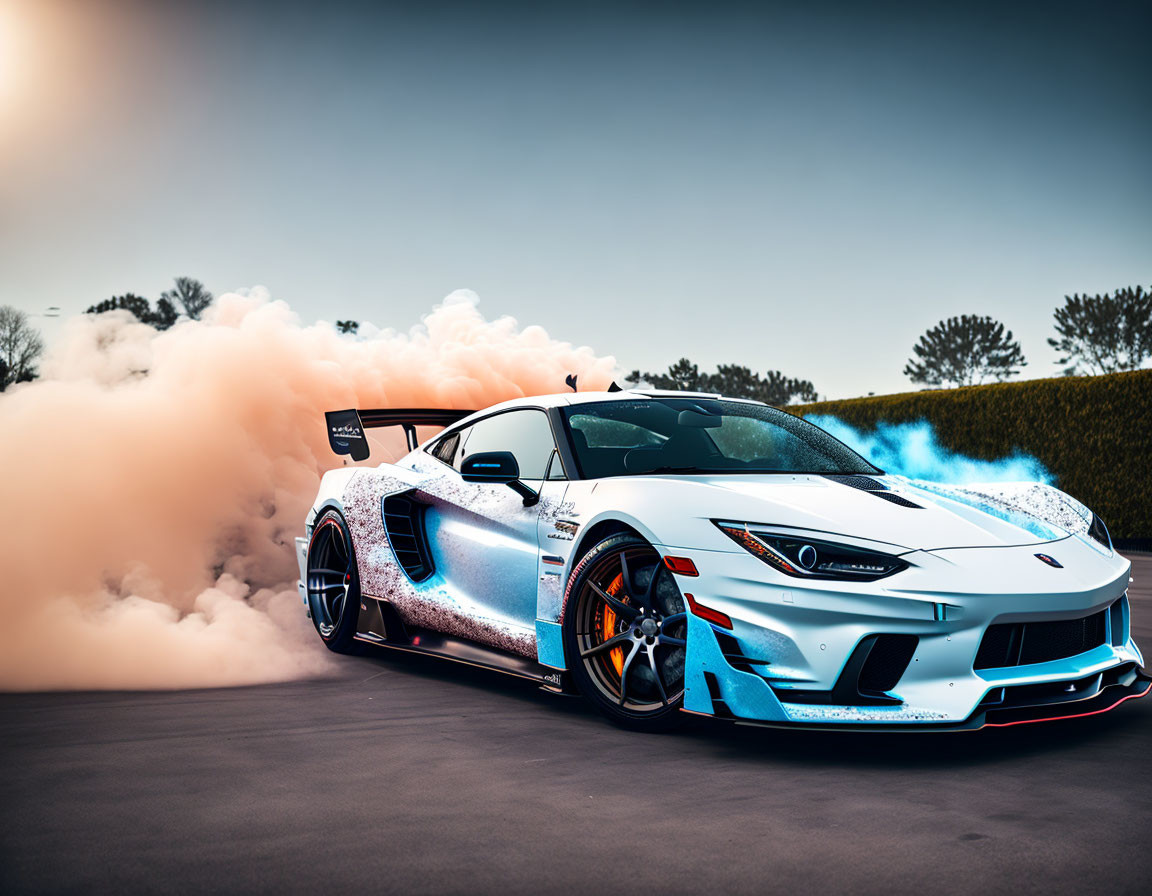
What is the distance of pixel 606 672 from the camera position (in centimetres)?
458

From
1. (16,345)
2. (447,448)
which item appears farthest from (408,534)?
(16,345)

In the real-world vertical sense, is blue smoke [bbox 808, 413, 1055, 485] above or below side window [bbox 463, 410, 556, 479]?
below

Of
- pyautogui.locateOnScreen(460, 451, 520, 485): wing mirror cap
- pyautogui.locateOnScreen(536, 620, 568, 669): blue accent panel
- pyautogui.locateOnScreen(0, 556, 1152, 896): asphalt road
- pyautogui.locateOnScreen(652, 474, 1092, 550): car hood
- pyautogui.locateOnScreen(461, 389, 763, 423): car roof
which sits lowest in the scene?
pyautogui.locateOnScreen(0, 556, 1152, 896): asphalt road

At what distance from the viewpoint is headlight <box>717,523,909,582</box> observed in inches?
153

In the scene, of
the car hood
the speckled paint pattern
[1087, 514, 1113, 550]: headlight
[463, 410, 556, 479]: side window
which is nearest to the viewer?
the car hood

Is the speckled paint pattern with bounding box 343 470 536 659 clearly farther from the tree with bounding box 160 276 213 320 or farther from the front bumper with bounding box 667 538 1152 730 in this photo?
the tree with bounding box 160 276 213 320

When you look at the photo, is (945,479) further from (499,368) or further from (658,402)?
(658,402)

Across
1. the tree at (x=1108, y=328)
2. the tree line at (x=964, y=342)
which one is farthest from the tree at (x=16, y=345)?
the tree at (x=1108, y=328)

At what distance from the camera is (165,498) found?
324 inches

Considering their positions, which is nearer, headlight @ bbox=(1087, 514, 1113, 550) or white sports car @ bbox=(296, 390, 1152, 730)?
white sports car @ bbox=(296, 390, 1152, 730)

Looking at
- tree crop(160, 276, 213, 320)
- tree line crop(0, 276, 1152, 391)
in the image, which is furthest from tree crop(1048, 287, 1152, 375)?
tree crop(160, 276, 213, 320)

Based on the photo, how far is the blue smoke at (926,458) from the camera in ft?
54.7

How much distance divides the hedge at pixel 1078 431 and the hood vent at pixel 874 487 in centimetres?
1151

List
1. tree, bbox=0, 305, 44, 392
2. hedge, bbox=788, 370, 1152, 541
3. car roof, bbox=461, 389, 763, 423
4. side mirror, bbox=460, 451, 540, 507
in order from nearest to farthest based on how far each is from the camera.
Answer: side mirror, bbox=460, 451, 540, 507 → car roof, bbox=461, 389, 763, 423 → hedge, bbox=788, 370, 1152, 541 → tree, bbox=0, 305, 44, 392
